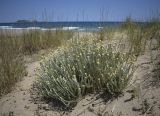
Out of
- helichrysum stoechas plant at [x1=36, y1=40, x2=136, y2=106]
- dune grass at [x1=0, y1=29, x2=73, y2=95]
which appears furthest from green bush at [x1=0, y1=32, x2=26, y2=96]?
helichrysum stoechas plant at [x1=36, y1=40, x2=136, y2=106]

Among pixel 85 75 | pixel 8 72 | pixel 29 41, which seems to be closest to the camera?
pixel 85 75

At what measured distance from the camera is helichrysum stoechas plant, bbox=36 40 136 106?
4.06 metres

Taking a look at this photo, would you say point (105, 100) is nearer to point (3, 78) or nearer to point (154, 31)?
point (3, 78)

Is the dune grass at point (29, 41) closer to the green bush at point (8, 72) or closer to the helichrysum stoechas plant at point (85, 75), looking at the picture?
the green bush at point (8, 72)

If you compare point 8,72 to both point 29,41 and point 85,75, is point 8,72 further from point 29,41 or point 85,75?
point 29,41

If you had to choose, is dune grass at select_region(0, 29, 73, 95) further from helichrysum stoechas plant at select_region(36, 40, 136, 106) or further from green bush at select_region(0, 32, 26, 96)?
helichrysum stoechas plant at select_region(36, 40, 136, 106)

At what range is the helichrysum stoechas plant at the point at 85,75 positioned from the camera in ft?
13.3

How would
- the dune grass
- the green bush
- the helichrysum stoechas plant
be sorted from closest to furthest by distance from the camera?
1. the helichrysum stoechas plant
2. the green bush
3. the dune grass

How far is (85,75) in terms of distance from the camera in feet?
14.1

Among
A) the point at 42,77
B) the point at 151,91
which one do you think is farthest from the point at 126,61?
the point at 42,77

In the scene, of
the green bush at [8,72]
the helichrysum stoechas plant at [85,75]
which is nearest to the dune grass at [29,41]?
the green bush at [8,72]

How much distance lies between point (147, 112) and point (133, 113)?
20 cm

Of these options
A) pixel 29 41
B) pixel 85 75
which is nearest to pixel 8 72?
pixel 85 75

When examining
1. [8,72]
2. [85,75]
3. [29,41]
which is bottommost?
[8,72]
